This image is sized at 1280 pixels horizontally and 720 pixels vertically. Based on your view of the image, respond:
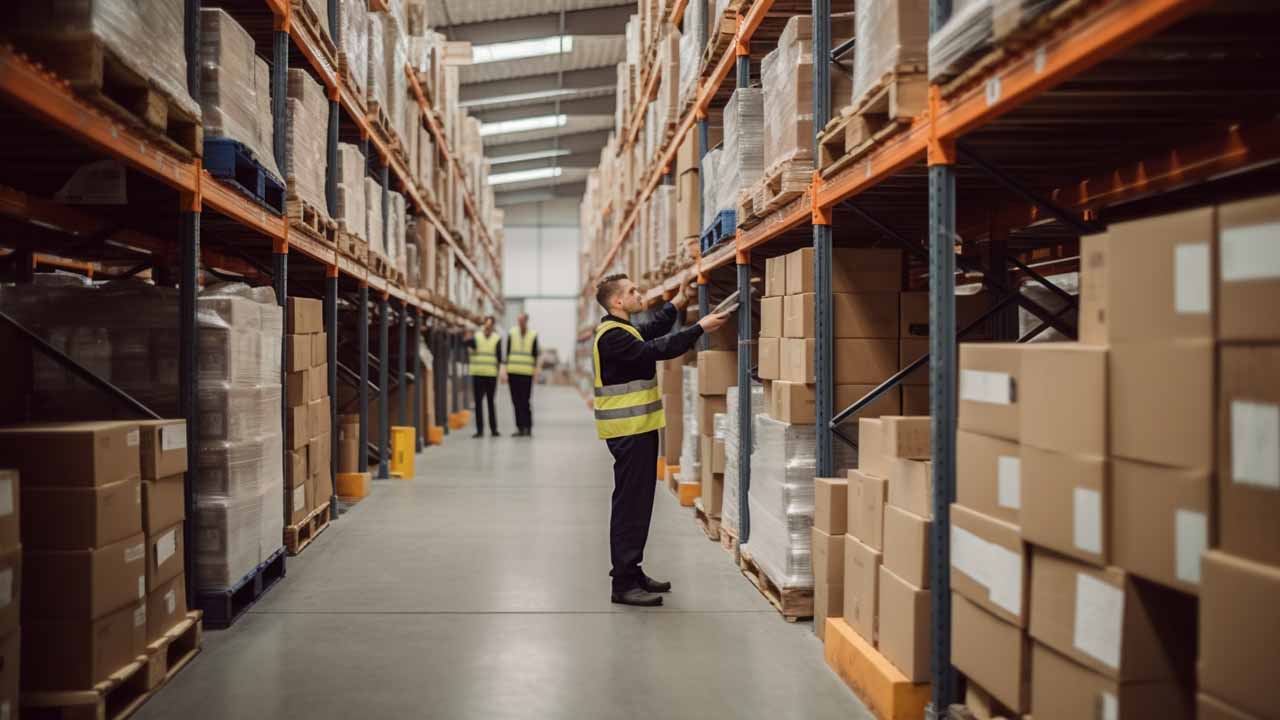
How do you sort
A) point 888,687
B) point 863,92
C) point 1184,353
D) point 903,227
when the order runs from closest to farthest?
point 1184,353, point 888,687, point 863,92, point 903,227

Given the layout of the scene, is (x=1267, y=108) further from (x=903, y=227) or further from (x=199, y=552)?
(x=199, y=552)

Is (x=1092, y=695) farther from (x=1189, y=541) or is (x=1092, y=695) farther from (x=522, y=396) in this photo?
(x=522, y=396)

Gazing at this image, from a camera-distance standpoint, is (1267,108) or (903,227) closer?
(1267,108)

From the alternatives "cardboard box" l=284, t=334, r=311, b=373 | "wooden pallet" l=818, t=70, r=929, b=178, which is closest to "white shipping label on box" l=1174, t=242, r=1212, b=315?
"wooden pallet" l=818, t=70, r=929, b=178

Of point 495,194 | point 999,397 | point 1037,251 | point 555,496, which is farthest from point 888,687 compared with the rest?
point 495,194

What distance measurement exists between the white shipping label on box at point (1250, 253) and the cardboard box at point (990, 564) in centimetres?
95

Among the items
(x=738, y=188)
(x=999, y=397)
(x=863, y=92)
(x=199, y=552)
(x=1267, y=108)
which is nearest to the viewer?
(x=999, y=397)

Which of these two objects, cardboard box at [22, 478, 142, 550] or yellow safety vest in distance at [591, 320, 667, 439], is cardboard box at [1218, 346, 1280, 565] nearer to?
yellow safety vest in distance at [591, 320, 667, 439]

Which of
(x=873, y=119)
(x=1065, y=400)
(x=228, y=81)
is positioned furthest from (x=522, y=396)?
(x=1065, y=400)

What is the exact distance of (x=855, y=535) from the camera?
3.61 metres

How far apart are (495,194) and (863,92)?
32610 millimetres

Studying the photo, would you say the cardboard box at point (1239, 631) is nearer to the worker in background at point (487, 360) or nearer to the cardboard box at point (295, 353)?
the cardboard box at point (295, 353)

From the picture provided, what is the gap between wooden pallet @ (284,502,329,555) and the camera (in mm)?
5598

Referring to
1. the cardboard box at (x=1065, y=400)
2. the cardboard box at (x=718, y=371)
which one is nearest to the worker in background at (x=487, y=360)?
the cardboard box at (x=718, y=371)
